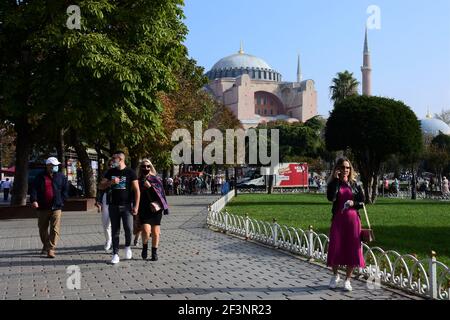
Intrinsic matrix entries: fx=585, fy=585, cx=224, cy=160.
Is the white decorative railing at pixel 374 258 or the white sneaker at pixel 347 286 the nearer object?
the white decorative railing at pixel 374 258

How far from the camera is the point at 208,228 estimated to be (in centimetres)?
1479

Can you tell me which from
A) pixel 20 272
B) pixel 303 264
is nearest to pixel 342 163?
pixel 303 264

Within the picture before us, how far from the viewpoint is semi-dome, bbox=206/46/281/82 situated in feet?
484

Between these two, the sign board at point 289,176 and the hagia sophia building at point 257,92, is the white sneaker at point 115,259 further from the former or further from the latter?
the hagia sophia building at point 257,92

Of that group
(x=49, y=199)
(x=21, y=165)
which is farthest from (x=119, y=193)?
(x=21, y=165)

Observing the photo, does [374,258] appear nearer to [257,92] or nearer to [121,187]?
[121,187]

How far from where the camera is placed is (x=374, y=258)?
730cm

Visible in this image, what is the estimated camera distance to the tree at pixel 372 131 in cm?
2689

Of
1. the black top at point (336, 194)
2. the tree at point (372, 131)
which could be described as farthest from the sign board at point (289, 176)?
the black top at point (336, 194)

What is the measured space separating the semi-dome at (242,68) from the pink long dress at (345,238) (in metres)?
139

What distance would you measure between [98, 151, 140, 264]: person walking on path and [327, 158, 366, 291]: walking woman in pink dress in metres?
3.26

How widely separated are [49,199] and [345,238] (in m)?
5.09

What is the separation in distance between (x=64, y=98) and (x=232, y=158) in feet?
109
